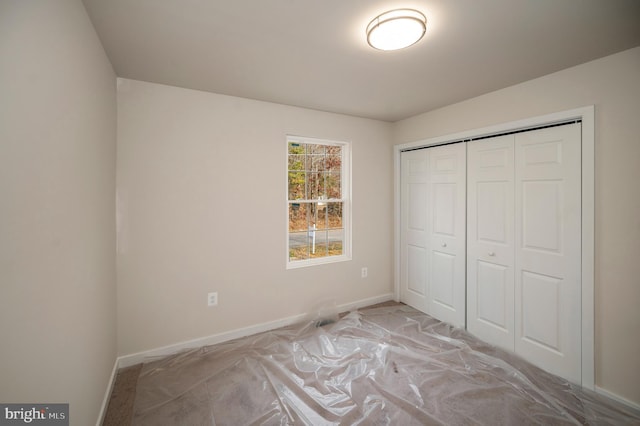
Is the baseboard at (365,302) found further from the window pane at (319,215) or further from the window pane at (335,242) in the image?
the window pane at (319,215)

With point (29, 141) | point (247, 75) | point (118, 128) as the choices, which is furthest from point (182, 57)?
point (29, 141)

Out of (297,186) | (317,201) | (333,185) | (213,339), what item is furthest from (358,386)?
(333,185)

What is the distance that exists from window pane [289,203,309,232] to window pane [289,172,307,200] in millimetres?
98

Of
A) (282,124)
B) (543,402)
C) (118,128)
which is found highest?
(282,124)

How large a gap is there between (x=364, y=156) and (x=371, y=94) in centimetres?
104

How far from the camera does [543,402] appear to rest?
205 centimetres

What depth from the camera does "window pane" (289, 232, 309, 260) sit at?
11.4ft

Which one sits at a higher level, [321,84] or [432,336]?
[321,84]

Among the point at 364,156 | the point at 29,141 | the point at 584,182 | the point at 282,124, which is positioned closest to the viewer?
the point at 29,141

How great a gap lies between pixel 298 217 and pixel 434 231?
170cm

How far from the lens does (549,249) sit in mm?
2486

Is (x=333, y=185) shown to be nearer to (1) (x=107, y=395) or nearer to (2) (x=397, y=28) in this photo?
(2) (x=397, y=28)

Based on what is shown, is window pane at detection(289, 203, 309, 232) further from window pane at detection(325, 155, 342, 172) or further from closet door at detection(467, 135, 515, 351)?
closet door at detection(467, 135, 515, 351)

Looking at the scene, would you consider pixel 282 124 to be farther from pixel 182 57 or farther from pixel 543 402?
pixel 543 402
